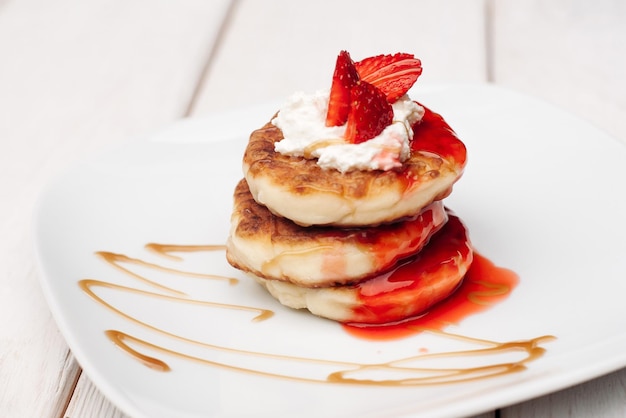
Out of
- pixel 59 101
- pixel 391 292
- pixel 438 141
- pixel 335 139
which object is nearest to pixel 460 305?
pixel 391 292

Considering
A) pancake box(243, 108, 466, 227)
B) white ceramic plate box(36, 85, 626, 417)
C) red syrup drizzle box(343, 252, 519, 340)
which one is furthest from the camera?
red syrup drizzle box(343, 252, 519, 340)

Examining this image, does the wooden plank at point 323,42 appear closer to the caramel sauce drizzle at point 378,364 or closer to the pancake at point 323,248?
the pancake at point 323,248

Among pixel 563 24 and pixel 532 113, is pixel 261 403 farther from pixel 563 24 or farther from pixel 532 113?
pixel 563 24

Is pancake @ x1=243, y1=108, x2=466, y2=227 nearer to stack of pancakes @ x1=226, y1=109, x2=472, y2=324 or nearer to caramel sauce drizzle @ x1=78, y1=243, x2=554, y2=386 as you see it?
stack of pancakes @ x1=226, y1=109, x2=472, y2=324

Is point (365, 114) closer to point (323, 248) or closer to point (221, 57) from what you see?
point (323, 248)

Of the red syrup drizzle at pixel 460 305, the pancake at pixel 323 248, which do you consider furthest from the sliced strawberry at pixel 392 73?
the red syrup drizzle at pixel 460 305

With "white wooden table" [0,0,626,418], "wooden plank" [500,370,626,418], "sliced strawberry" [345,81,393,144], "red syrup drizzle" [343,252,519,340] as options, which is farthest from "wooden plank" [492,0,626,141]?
"wooden plank" [500,370,626,418]
